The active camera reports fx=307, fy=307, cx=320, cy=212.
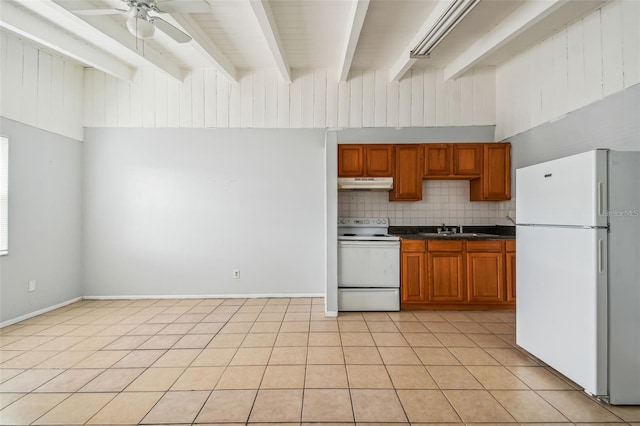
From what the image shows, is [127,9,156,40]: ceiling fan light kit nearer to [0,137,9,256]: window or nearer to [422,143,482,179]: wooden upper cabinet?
[0,137,9,256]: window

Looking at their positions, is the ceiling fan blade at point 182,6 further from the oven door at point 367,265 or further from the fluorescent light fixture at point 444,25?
the oven door at point 367,265

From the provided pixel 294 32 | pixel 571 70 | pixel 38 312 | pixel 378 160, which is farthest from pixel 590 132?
pixel 38 312

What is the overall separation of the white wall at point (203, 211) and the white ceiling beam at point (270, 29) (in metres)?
0.96

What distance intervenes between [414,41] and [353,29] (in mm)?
989

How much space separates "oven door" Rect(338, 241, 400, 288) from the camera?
3984 millimetres

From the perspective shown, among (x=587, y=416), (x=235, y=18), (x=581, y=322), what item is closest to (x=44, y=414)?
(x=587, y=416)

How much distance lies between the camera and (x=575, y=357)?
215cm

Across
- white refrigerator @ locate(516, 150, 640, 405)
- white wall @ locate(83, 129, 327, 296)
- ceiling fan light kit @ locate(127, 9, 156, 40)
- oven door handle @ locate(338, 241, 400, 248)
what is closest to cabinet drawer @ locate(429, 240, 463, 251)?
oven door handle @ locate(338, 241, 400, 248)

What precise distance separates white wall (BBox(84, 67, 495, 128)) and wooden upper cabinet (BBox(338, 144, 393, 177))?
59cm

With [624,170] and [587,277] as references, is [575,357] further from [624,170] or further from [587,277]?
[624,170]

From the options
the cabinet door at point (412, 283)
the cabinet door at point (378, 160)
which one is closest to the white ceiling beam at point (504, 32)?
the cabinet door at point (378, 160)

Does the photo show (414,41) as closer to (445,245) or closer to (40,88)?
(445,245)

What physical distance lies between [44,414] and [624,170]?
410 centimetres

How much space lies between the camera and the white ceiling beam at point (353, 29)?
2822 millimetres
